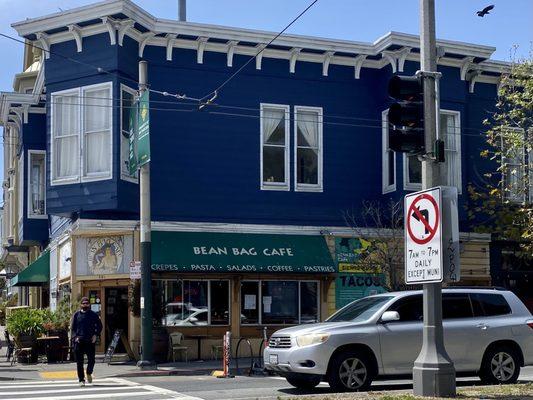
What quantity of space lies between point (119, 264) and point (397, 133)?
13.8 m

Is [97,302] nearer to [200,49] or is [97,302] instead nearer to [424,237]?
[200,49]

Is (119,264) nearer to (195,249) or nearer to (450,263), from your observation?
(195,249)

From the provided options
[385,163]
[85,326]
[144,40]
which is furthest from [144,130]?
[385,163]

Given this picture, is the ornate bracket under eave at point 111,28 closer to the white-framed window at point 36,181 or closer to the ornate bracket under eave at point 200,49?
the ornate bracket under eave at point 200,49

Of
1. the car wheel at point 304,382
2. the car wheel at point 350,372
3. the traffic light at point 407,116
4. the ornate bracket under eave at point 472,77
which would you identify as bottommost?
the car wheel at point 304,382

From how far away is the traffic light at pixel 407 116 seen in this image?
1075 cm

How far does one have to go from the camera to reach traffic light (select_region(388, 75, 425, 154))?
35.3 ft

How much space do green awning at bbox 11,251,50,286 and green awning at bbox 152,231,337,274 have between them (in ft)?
22.9

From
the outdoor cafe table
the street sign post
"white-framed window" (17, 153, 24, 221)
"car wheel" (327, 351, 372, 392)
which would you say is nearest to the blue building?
the outdoor cafe table

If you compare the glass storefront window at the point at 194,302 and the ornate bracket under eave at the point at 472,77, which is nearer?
the glass storefront window at the point at 194,302

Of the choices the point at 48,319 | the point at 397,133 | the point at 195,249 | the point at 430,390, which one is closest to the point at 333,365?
the point at 430,390

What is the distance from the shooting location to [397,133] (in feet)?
35.2

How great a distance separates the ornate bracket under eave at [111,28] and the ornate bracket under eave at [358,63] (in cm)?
754

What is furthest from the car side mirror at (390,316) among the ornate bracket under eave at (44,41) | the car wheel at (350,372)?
the ornate bracket under eave at (44,41)
